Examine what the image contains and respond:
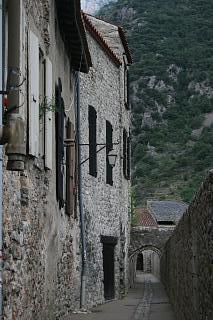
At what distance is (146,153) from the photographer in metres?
77.5

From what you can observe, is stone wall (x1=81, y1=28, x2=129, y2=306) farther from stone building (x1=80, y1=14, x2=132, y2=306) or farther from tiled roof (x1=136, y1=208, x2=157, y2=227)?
tiled roof (x1=136, y1=208, x2=157, y2=227)

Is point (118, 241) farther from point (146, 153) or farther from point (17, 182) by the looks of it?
point (146, 153)

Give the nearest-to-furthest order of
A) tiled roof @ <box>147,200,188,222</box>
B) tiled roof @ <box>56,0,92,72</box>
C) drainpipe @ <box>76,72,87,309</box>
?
1. tiled roof @ <box>56,0,92,72</box>
2. drainpipe @ <box>76,72,87,309</box>
3. tiled roof @ <box>147,200,188,222</box>

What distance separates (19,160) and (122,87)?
58.7 ft

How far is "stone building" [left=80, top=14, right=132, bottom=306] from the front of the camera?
17.2 m

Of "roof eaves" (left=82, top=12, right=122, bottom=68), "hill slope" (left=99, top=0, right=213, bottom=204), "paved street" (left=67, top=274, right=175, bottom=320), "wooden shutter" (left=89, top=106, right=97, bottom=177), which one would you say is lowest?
"paved street" (left=67, top=274, right=175, bottom=320)

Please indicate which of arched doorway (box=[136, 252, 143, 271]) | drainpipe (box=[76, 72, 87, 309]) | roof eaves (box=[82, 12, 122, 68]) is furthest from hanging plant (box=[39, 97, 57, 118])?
arched doorway (box=[136, 252, 143, 271])

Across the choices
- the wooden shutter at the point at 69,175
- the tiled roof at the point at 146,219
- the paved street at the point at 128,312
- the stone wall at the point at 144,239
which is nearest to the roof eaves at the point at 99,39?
the wooden shutter at the point at 69,175

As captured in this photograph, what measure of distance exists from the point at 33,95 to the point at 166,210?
4821 cm

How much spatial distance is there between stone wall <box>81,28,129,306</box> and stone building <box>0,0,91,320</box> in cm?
190

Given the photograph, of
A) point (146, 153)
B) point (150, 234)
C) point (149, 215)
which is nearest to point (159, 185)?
point (146, 153)

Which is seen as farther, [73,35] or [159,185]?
[159,185]

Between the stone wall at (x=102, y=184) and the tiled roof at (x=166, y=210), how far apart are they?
31.0 meters

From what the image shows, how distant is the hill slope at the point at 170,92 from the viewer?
74.4 metres
